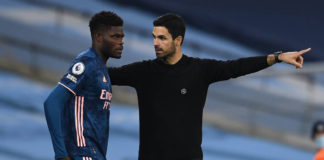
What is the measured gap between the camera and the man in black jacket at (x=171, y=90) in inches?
147

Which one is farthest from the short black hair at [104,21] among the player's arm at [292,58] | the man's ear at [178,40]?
the player's arm at [292,58]

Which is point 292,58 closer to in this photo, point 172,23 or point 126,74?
point 172,23

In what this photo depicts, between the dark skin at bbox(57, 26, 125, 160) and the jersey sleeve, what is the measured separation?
0.12 m

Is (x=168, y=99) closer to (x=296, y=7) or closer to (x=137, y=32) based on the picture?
(x=137, y=32)

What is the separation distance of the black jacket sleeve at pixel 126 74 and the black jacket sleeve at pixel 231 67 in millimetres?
382

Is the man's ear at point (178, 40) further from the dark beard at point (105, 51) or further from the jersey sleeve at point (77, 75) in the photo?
the jersey sleeve at point (77, 75)

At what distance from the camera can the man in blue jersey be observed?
10.9 ft

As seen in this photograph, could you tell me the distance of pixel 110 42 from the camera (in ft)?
11.5

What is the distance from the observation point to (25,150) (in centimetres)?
1102

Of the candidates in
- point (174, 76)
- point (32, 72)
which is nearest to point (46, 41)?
point (32, 72)

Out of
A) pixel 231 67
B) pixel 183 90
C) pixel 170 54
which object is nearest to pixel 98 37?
pixel 170 54

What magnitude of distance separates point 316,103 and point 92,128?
592 centimetres

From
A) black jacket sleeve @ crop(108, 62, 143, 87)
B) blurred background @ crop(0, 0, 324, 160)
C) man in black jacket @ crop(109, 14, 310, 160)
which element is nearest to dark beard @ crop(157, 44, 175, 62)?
man in black jacket @ crop(109, 14, 310, 160)

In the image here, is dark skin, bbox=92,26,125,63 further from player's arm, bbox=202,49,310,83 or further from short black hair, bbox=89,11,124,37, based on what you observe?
player's arm, bbox=202,49,310,83
